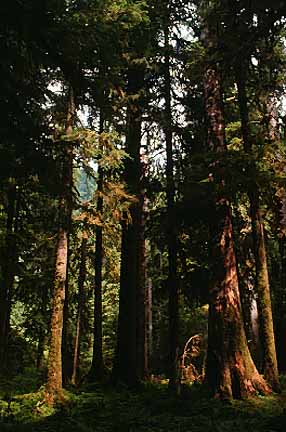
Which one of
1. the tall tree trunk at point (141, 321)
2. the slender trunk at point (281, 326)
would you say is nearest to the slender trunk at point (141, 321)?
the tall tree trunk at point (141, 321)

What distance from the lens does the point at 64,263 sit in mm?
12688

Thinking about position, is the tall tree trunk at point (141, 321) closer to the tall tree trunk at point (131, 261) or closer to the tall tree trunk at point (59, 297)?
the tall tree trunk at point (131, 261)

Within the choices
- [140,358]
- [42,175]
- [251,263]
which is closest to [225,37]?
[42,175]

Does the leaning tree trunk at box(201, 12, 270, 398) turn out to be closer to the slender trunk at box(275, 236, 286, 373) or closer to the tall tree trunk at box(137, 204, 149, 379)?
the tall tree trunk at box(137, 204, 149, 379)

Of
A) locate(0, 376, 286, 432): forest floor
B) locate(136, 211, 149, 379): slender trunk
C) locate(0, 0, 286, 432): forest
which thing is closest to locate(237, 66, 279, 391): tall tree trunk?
locate(0, 0, 286, 432): forest

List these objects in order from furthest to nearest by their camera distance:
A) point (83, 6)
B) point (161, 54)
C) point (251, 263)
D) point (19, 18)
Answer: point (251, 263) → point (161, 54) → point (83, 6) → point (19, 18)

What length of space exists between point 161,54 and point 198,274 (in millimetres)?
7865

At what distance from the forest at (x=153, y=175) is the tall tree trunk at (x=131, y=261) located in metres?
0.05

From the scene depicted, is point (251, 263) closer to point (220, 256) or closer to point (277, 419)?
point (220, 256)

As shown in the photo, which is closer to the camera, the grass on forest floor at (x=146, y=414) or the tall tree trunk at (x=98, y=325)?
the grass on forest floor at (x=146, y=414)

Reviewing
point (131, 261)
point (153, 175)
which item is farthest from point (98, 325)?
point (153, 175)

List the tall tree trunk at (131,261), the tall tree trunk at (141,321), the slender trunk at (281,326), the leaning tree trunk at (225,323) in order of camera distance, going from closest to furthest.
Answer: the leaning tree trunk at (225,323)
the tall tree trunk at (131,261)
the tall tree trunk at (141,321)
the slender trunk at (281,326)

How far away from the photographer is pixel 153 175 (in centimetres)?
1709

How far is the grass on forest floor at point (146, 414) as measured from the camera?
313 inches
